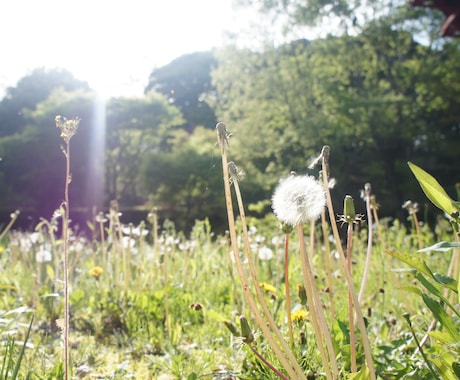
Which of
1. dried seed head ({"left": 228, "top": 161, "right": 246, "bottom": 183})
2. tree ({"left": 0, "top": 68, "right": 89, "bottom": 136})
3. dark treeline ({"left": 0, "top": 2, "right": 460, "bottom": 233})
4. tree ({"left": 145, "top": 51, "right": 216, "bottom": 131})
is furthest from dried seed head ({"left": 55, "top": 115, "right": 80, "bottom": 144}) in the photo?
tree ({"left": 0, "top": 68, "right": 89, "bottom": 136})

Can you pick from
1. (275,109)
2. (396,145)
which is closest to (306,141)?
(275,109)

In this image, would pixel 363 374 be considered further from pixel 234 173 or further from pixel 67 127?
pixel 67 127

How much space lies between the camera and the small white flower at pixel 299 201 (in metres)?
0.63

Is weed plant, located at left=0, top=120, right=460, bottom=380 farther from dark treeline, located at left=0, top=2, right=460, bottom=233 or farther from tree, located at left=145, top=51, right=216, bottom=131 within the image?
tree, located at left=145, top=51, right=216, bottom=131

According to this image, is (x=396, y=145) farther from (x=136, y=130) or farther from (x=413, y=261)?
(x=413, y=261)

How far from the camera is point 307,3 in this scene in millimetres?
14469

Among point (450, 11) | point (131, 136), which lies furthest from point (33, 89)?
point (450, 11)

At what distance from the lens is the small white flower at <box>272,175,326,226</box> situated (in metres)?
0.63

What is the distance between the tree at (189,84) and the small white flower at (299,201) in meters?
21.6

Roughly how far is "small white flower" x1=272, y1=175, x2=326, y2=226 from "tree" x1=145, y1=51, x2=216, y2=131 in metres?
21.6

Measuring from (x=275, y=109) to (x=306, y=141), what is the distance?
2.20 metres

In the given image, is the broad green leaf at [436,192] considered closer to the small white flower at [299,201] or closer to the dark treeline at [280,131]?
the small white flower at [299,201]

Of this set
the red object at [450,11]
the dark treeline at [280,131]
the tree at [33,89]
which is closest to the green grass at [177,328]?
the red object at [450,11]

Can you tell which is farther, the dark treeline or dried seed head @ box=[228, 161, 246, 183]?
the dark treeline
